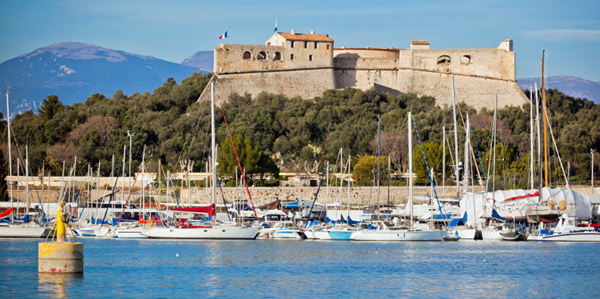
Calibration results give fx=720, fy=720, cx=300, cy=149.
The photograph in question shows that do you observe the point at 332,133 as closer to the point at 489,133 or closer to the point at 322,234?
Answer: the point at 489,133

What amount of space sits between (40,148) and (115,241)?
25981mm

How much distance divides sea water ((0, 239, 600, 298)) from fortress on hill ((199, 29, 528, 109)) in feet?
108

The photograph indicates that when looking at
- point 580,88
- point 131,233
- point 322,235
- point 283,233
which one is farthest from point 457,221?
point 580,88

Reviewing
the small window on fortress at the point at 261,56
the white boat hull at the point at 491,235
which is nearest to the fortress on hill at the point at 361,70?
the small window on fortress at the point at 261,56

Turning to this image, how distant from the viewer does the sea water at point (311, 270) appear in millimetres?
16188

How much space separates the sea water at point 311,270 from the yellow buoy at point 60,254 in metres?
0.27

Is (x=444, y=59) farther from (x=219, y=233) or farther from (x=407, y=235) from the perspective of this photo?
(x=219, y=233)

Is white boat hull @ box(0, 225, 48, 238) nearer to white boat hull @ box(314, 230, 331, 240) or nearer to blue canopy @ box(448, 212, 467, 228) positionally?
white boat hull @ box(314, 230, 331, 240)

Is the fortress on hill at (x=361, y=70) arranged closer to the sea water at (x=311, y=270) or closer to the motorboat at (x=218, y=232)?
the motorboat at (x=218, y=232)

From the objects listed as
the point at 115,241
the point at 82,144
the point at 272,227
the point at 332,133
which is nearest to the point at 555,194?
the point at 272,227

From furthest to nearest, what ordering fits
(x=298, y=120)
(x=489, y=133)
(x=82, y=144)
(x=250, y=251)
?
1. (x=298, y=120)
2. (x=82, y=144)
3. (x=489, y=133)
4. (x=250, y=251)

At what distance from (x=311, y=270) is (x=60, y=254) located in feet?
24.4

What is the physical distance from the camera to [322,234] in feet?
97.9

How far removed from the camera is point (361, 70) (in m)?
62.8
